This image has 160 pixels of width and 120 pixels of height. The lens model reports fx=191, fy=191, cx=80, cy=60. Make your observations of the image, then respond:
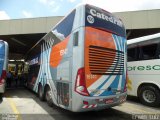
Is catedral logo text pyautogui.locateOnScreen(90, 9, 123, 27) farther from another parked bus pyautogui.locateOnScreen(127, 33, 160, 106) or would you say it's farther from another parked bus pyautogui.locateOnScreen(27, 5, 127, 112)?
another parked bus pyautogui.locateOnScreen(127, 33, 160, 106)

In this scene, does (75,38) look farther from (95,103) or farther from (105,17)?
(95,103)

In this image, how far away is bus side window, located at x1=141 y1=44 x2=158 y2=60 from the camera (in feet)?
26.7

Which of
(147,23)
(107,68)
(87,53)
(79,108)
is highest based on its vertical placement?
(147,23)

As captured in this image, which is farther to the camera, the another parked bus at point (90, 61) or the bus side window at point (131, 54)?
the bus side window at point (131, 54)

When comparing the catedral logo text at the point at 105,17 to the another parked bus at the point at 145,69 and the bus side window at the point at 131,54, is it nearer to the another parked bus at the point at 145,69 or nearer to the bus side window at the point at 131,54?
the another parked bus at the point at 145,69

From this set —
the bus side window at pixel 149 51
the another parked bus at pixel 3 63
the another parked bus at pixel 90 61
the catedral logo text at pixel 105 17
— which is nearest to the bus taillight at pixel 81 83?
the another parked bus at pixel 90 61

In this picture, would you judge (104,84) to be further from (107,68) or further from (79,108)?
(79,108)

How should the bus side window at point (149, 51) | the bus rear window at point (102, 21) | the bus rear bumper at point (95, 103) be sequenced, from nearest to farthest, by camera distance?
1. the bus rear bumper at point (95, 103)
2. the bus rear window at point (102, 21)
3. the bus side window at point (149, 51)

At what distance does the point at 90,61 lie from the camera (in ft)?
18.7

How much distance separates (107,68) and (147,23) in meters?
11.2

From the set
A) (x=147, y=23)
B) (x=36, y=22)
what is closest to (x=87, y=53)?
(x=147, y=23)

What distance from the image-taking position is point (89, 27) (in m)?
5.78

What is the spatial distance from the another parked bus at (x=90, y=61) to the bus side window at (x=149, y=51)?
190 centimetres

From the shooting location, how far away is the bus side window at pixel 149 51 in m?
8.13
